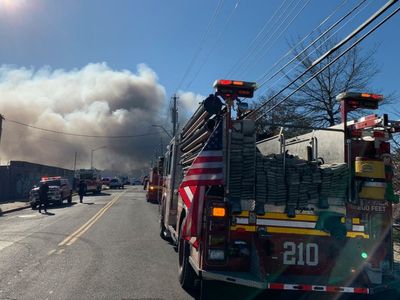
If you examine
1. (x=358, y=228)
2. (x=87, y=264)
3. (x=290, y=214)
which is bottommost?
(x=87, y=264)

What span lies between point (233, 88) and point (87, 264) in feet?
16.7

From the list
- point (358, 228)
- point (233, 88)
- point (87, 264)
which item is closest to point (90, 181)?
point (87, 264)

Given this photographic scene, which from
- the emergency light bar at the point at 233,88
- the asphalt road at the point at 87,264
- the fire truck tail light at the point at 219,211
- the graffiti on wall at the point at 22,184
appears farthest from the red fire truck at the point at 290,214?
the graffiti on wall at the point at 22,184

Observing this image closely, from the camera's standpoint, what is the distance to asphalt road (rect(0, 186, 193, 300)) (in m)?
7.29

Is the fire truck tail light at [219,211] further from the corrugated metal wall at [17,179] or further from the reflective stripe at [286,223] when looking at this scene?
the corrugated metal wall at [17,179]

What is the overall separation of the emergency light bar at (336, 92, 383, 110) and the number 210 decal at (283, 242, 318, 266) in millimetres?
2213

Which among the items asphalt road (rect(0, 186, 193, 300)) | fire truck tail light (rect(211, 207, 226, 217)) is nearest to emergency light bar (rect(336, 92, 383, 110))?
fire truck tail light (rect(211, 207, 226, 217))

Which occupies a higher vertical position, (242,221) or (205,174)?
(205,174)

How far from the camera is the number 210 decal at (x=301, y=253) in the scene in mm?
5914

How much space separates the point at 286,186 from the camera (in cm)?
596

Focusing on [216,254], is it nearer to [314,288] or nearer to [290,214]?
[290,214]

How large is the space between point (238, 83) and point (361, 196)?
217cm

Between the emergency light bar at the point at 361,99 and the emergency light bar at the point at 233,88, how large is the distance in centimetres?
136

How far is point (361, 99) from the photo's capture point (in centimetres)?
687
